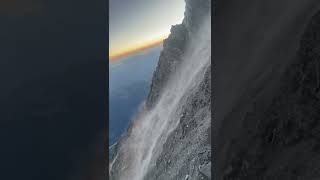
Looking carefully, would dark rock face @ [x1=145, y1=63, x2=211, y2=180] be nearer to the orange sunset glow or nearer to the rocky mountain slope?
the rocky mountain slope

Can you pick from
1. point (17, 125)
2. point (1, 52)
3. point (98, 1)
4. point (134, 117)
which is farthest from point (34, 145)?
point (134, 117)

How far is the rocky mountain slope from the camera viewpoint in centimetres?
445

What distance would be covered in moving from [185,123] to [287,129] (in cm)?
125

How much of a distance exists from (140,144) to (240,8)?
138 cm

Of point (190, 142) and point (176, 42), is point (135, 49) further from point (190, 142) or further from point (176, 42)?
point (190, 142)

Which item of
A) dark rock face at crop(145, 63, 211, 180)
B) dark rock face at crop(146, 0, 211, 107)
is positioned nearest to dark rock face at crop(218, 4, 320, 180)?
dark rock face at crop(145, 63, 211, 180)

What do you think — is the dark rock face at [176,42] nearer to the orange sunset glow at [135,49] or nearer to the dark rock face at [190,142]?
the orange sunset glow at [135,49]

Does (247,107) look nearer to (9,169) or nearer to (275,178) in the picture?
(275,178)

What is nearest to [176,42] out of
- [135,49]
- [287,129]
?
[135,49]

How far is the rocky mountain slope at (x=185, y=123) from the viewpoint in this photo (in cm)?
445

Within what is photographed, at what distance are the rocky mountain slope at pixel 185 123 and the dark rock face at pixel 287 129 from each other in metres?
0.61

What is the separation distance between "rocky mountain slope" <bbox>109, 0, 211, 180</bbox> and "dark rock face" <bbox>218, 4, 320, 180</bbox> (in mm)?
613

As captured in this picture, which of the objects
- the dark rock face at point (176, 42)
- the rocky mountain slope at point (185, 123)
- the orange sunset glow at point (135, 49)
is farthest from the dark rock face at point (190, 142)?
the orange sunset glow at point (135, 49)

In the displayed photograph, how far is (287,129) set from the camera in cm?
355
